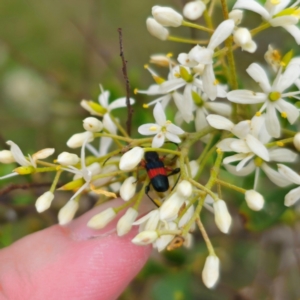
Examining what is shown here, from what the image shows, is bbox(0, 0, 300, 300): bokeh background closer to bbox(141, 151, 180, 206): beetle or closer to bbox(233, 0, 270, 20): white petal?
bbox(141, 151, 180, 206): beetle

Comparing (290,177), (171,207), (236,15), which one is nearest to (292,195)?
(290,177)

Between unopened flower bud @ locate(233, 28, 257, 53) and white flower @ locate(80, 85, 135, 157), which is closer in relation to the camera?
unopened flower bud @ locate(233, 28, 257, 53)

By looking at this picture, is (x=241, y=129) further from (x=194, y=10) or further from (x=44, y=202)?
(x=44, y=202)

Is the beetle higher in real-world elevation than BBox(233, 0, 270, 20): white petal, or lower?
lower

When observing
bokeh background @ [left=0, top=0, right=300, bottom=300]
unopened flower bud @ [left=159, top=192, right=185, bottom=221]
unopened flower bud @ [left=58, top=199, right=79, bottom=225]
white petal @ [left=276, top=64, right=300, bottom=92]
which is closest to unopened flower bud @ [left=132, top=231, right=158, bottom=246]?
unopened flower bud @ [left=159, top=192, right=185, bottom=221]

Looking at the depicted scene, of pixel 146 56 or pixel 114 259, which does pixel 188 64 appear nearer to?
pixel 114 259

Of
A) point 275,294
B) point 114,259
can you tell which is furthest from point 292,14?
point 275,294

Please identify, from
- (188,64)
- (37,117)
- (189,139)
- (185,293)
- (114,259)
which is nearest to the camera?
(188,64)
